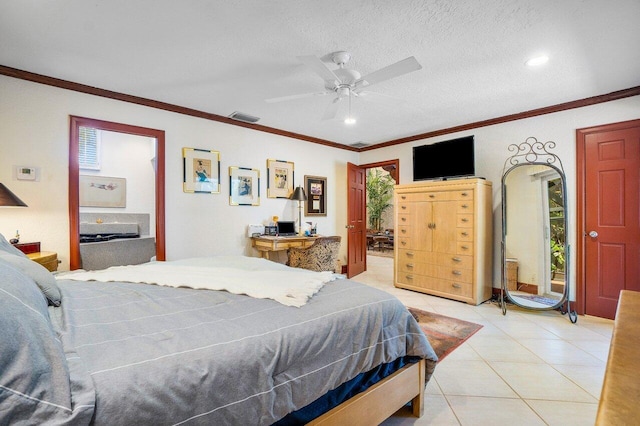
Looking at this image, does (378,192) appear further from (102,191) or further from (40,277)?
(40,277)

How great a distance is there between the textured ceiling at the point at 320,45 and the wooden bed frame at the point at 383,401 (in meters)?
2.17

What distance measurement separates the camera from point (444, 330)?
2.93m

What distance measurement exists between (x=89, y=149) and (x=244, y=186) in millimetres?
3109

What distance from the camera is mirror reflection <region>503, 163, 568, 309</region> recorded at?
345cm

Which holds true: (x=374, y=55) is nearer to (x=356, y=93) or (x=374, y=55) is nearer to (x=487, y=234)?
(x=356, y=93)

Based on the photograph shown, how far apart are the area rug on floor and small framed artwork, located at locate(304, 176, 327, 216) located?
2.35 m

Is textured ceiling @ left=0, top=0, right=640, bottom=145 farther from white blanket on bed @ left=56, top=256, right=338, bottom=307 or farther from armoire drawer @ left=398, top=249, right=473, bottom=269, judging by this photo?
armoire drawer @ left=398, top=249, right=473, bottom=269

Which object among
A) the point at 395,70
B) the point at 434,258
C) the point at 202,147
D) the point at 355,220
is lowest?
the point at 434,258

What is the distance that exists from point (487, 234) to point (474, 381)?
7.72ft

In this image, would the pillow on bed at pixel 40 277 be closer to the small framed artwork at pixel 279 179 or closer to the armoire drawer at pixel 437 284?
the small framed artwork at pixel 279 179

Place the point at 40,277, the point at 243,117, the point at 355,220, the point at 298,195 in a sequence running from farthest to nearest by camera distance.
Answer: the point at 355,220
the point at 298,195
the point at 243,117
the point at 40,277

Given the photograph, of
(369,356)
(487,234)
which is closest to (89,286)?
(369,356)

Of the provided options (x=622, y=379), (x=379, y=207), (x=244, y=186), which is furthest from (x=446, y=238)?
(x=379, y=207)

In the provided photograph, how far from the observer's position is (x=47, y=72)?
2703mm
